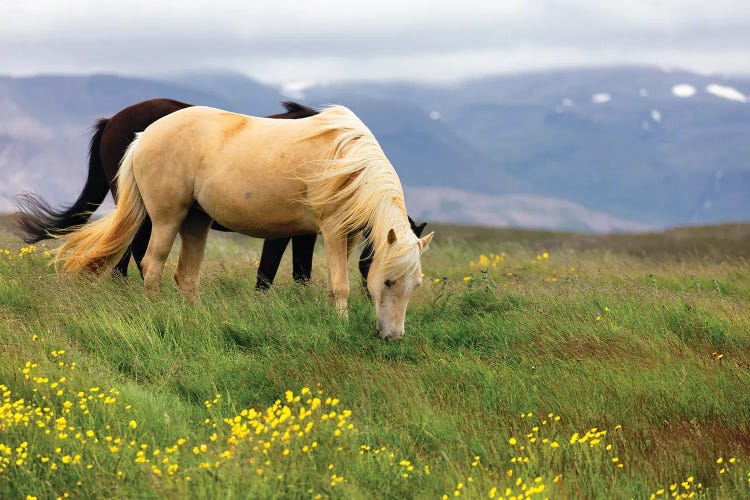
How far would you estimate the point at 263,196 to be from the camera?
8906 mm

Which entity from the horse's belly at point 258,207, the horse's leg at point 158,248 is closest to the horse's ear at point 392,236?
the horse's belly at point 258,207

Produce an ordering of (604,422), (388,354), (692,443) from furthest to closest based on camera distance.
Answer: (388,354) < (604,422) < (692,443)

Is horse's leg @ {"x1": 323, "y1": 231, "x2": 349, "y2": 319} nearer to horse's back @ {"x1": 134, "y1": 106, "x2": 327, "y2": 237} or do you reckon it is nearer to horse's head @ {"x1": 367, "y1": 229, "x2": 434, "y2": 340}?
horse's back @ {"x1": 134, "y1": 106, "x2": 327, "y2": 237}

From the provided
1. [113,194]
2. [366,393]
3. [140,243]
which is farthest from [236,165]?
[366,393]

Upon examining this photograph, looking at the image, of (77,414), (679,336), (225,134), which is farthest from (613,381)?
(225,134)

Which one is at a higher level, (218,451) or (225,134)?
(225,134)

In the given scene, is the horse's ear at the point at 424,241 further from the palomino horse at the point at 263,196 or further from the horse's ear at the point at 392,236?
the horse's ear at the point at 392,236

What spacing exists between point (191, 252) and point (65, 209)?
2.34 m

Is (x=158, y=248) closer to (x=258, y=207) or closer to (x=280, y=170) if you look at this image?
(x=258, y=207)

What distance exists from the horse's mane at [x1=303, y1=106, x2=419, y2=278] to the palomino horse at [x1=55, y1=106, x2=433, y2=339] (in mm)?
12

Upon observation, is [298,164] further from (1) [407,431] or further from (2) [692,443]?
(2) [692,443]

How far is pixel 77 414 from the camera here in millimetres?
6027

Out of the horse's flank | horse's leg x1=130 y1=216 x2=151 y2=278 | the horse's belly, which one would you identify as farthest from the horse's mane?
horse's leg x1=130 y1=216 x2=151 y2=278

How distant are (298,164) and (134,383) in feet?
9.35
